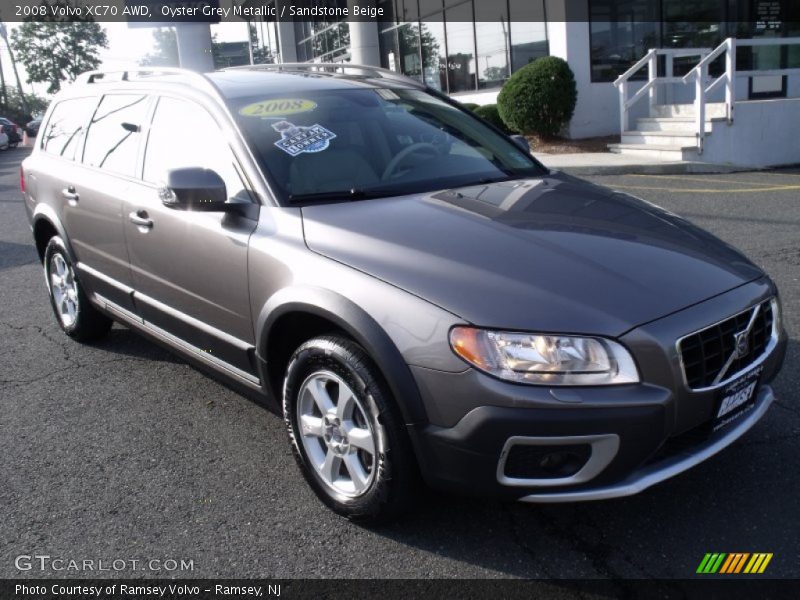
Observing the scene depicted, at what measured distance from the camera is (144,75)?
459 centimetres

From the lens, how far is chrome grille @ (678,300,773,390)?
2525 mm

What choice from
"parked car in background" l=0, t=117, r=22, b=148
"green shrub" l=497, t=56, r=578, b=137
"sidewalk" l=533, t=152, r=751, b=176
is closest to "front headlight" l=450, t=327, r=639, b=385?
"sidewalk" l=533, t=152, r=751, b=176

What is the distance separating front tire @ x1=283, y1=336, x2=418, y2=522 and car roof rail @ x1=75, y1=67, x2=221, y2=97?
1596 millimetres

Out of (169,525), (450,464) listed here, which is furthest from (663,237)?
(169,525)

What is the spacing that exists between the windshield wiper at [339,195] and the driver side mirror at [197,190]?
302 millimetres

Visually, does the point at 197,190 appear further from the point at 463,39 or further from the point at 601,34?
the point at 463,39

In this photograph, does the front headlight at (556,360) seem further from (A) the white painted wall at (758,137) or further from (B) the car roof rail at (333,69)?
(A) the white painted wall at (758,137)

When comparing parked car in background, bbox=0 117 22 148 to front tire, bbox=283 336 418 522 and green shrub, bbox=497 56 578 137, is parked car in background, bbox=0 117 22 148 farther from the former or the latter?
front tire, bbox=283 336 418 522

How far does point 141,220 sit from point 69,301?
5.72 ft

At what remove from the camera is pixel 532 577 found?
2607 millimetres

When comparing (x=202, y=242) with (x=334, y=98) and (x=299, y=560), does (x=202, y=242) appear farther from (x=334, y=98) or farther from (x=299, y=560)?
(x=299, y=560)

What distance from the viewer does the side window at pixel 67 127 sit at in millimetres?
4949

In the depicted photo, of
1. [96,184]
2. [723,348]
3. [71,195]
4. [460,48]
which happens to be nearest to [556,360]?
[723,348]

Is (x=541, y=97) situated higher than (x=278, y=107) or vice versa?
(x=278, y=107)
